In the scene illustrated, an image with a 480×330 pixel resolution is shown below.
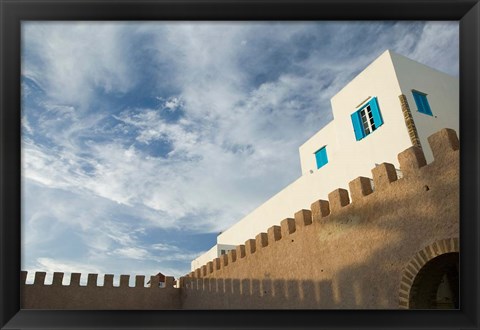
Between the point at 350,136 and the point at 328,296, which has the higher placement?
the point at 350,136

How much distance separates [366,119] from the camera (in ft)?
34.2

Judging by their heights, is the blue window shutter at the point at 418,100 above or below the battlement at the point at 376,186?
above

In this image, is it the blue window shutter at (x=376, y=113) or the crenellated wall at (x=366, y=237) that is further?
the blue window shutter at (x=376, y=113)

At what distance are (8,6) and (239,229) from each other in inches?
595

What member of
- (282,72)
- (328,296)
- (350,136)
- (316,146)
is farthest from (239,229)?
(282,72)

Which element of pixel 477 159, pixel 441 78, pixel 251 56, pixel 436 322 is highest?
pixel 441 78

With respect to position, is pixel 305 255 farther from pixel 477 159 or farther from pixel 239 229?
pixel 239 229

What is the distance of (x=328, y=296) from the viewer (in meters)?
6.34

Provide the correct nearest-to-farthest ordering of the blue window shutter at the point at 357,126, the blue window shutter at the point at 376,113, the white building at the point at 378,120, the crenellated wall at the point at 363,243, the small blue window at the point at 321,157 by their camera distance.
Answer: the crenellated wall at the point at 363,243 < the white building at the point at 378,120 < the blue window shutter at the point at 376,113 < the blue window shutter at the point at 357,126 < the small blue window at the point at 321,157

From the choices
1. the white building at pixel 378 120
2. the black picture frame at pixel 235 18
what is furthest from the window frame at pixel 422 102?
the black picture frame at pixel 235 18

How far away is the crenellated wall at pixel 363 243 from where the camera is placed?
185 inches

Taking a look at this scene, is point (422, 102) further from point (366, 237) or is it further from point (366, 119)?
point (366, 237)

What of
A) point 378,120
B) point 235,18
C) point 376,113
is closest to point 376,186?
point 235,18

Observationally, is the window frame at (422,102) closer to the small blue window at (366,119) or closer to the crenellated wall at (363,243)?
the small blue window at (366,119)
